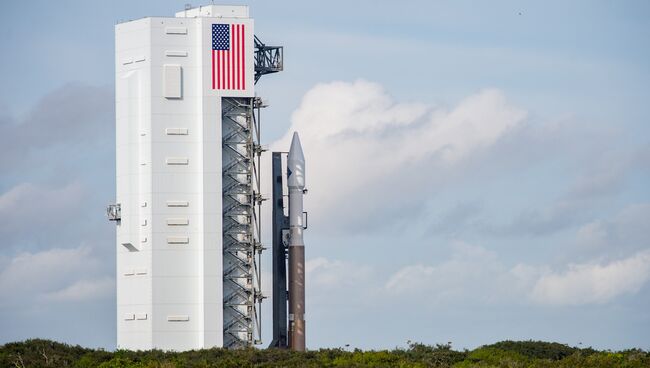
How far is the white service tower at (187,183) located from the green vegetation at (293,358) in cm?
342

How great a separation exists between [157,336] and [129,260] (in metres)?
4.61

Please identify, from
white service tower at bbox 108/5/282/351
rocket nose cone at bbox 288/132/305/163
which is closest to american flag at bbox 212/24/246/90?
white service tower at bbox 108/5/282/351

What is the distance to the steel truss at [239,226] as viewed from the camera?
93.2 meters

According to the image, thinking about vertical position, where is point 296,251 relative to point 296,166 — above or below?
below

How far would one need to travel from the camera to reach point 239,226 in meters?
93.7

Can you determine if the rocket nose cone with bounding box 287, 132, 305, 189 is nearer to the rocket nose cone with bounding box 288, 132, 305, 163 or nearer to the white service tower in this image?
the rocket nose cone with bounding box 288, 132, 305, 163

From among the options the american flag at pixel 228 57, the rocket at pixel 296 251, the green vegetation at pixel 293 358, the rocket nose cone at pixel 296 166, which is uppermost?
the american flag at pixel 228 57

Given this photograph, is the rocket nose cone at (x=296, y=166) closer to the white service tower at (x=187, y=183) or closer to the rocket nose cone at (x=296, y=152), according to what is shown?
the rocket nose cone at (x=296, y=152)

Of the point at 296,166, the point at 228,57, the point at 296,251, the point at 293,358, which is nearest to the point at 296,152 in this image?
the point at 296,166

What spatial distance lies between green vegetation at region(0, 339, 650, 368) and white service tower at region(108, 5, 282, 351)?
3422 millimetres

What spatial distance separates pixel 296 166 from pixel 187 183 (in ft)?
22.4

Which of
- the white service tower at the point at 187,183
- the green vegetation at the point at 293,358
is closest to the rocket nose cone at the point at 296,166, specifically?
the white service tower at the point at 187,183

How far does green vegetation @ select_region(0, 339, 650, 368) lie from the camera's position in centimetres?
8444

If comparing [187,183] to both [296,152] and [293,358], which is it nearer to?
[296,152]
